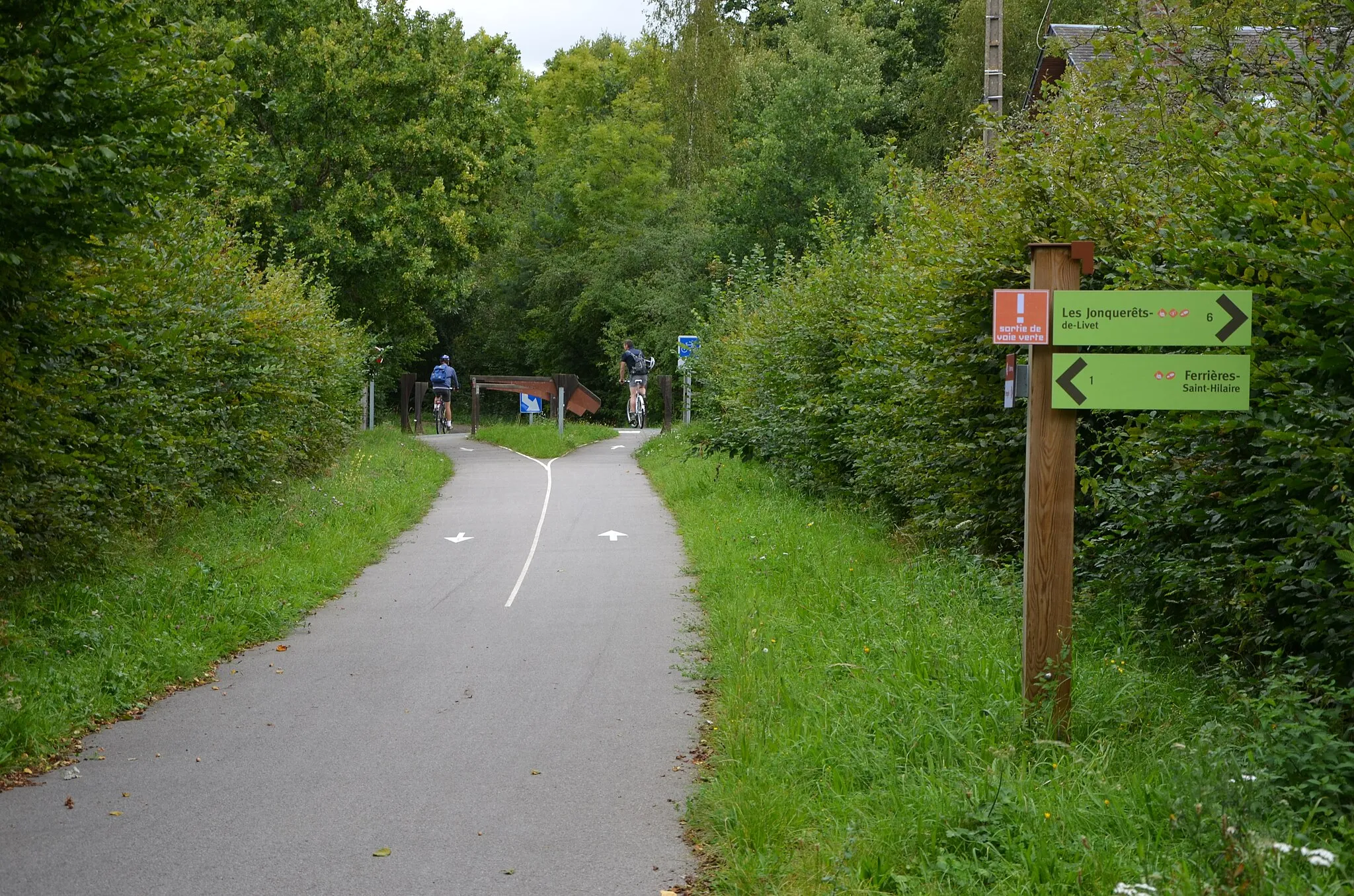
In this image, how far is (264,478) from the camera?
17.1 meters

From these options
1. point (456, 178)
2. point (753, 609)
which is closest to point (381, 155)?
point (456, 178)

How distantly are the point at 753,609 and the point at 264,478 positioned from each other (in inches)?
343

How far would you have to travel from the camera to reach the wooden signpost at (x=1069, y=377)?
19.5ft

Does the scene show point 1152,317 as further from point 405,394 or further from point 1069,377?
point 405,394

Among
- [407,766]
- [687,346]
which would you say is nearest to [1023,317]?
[407,766]

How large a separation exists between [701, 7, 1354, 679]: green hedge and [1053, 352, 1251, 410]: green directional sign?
0.23 meters

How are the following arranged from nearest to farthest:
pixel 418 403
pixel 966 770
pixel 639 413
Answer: pixel 966 770
pixel 639 413
pixel 418 403

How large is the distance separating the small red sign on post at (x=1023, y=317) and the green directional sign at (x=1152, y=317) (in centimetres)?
6

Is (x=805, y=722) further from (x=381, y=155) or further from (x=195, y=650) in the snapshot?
(x=381, y=155)

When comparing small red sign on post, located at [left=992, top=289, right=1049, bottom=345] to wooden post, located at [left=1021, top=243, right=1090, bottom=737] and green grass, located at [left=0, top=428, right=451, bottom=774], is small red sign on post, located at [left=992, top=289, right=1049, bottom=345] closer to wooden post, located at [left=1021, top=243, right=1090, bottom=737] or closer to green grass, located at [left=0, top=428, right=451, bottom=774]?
wooden post, located at [left=1021, top=243, right=1090, bottom=737]

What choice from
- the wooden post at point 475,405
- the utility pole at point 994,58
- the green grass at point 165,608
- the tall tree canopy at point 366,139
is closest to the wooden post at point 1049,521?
the green grass at point 165,608

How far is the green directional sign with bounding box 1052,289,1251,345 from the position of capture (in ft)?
19.5

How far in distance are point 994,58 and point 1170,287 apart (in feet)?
37.6

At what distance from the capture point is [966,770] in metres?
6.07
